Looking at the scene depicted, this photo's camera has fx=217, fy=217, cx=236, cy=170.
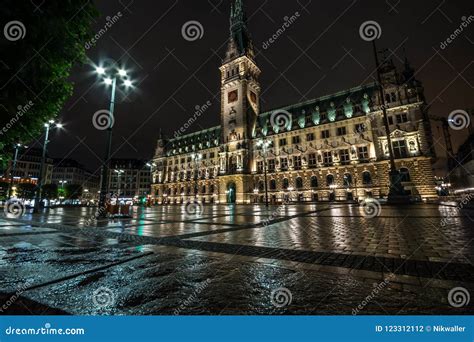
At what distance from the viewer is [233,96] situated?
53.8 metres

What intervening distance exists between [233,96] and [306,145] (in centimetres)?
2230

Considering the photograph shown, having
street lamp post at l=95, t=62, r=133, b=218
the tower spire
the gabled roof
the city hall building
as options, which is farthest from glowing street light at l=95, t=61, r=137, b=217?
the tower spire

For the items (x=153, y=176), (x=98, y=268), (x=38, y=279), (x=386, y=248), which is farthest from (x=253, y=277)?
(x=153, y=176)

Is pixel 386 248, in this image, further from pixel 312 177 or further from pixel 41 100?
pixel 312 177

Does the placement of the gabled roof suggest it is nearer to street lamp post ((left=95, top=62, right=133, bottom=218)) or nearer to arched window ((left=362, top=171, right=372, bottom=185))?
arched window ((left=362, top=171, right=372, bottom=185))

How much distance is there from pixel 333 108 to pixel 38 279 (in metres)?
47.5

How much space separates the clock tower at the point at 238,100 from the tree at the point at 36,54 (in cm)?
4342

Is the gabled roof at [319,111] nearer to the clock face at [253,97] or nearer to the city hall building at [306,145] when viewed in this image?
the city hall building at [306,145]

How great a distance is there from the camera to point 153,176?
239 ft

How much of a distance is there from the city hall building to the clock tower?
0.80ft

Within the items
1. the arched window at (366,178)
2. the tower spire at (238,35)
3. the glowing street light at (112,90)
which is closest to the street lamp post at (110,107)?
the glowing street light at (112,90)

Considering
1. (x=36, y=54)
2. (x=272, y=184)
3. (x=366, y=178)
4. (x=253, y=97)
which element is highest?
(x=253, y=97)

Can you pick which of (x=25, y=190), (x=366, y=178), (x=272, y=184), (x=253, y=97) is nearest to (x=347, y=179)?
(x=366, y=178)

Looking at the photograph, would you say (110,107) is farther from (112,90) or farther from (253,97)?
(253,97)
